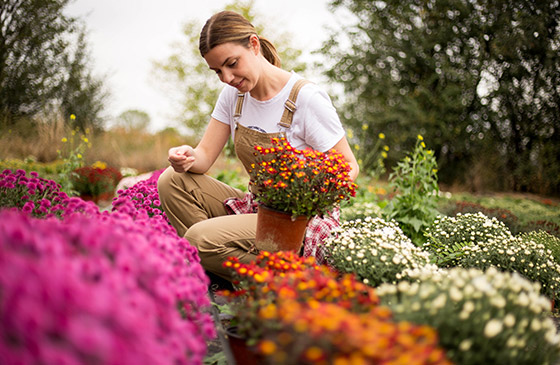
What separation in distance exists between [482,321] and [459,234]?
1.91 metres

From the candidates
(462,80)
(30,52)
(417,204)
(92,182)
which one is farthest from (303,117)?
(30,52)

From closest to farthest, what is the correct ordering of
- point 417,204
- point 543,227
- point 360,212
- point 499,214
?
point 417,204 < point 543,227 < point 360,212 < point 499,214

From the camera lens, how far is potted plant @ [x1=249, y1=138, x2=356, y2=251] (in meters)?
2.07

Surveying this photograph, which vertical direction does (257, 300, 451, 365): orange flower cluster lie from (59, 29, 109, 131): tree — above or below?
below

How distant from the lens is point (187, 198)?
2658 mm

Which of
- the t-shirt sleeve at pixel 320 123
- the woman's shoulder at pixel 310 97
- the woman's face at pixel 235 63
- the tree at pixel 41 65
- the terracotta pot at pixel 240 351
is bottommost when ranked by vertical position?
the terracotta pot at pixel 240 351

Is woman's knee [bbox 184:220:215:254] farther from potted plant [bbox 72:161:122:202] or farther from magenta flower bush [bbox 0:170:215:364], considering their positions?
potted plant [bbox 72:161:122:202]

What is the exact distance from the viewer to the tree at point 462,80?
786 cm

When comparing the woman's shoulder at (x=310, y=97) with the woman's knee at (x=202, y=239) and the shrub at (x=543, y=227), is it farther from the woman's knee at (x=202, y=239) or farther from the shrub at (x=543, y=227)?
the shrub at (x=543, y=227)

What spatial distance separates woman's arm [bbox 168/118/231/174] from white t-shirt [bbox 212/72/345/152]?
230mm

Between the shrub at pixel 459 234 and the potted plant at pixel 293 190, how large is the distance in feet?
3.83

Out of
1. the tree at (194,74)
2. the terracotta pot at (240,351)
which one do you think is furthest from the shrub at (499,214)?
the tree at (194,74)

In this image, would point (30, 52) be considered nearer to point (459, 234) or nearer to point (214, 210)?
point (214, 210)

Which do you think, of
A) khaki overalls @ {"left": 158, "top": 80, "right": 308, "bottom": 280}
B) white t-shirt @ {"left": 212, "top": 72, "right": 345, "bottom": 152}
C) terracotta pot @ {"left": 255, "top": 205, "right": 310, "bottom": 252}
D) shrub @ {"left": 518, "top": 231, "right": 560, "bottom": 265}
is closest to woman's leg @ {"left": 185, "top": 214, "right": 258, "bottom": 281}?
khaki overalls @ {"left": 158, "top": 80, "right": 308, "bottom": 280}
